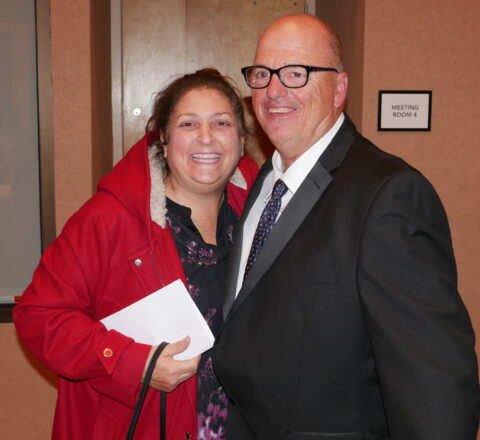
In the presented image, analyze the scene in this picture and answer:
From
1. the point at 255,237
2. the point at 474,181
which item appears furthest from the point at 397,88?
the point at 255,237

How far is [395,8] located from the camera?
2643 mm

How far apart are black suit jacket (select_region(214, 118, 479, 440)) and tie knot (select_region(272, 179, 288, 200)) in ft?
0.47

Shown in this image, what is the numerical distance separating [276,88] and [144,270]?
63 centimetres

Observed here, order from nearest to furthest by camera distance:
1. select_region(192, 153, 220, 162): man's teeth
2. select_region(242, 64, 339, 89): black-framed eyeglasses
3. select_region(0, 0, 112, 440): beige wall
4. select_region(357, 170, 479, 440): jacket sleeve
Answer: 1. select_region(357, 170, 479, 440): jacket sleeve
2. select_region(242, 64, 339, 89): black-framed eyeglasses
3. select_region(192, 153, 220, 162): man's teeth
4. select_region(0, 0, 112, 440): beige wall

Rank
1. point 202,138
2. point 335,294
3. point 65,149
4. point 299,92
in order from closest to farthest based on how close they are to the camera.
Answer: point 335,294 → point 299,92 → point 202,138 → point 65,149

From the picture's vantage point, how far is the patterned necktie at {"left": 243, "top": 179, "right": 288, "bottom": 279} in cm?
141

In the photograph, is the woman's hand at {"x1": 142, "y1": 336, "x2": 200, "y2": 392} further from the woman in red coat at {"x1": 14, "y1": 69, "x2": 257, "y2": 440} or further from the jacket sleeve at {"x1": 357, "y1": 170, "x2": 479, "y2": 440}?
the jacket sleeve at {"x1": 357, "y1": 170, "x2": 479, "y2": 440}

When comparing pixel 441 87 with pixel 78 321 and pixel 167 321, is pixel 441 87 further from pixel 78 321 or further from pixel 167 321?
pixel 78 321

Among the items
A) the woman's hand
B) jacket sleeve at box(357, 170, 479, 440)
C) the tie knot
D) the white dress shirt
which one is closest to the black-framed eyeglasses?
the white dress shirt

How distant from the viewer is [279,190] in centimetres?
145

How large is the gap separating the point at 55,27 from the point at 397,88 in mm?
1727

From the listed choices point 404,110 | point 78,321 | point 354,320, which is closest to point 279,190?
point 354,320

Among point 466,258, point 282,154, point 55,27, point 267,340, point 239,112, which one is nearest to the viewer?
point 267,340

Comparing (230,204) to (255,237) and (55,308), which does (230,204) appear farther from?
→ (55,308)
